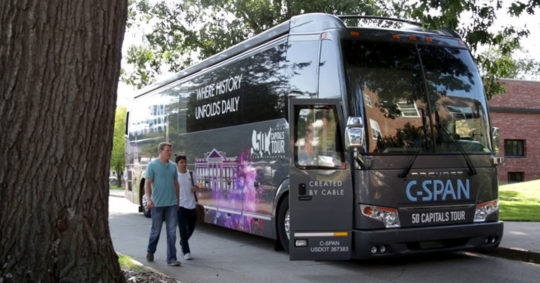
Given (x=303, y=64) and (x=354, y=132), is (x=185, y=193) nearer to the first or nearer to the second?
(x=303, y=64)

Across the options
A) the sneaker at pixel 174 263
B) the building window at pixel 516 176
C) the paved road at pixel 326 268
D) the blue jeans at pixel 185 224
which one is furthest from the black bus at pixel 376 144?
the building window at pixel 516 176

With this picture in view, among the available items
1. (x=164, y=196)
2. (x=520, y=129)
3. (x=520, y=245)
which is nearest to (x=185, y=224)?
(x=164, y=196)

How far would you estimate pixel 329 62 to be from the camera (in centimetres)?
829

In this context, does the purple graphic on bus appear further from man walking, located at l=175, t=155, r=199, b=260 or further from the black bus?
man walking, located at l=175, t=155, r=199, b=260

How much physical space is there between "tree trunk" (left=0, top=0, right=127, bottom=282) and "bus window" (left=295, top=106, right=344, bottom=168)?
132 inches

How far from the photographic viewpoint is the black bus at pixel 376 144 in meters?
7.68

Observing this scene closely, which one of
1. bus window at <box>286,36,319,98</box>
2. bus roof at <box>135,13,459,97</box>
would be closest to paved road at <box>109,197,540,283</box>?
bus window at <box>286,36,319,98</box>

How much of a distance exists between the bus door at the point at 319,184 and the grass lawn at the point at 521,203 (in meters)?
7.51

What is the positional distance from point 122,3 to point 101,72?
0.66 meters

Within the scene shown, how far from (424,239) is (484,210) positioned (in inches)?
46.9

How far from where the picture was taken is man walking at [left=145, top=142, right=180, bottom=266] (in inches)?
339

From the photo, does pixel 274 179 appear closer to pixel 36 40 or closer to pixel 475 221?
pixel 475 221

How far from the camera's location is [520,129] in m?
36.1

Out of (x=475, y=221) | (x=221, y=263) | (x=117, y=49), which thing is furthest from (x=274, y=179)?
(x=117, y=49)
